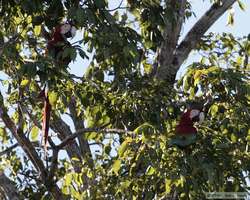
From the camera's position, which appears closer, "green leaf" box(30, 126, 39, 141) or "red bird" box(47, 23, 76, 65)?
"red bird" box(47, 23, 76, 65)

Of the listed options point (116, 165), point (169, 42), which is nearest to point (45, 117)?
point (116, 165)

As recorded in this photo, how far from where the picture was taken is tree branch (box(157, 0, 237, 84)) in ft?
18.6

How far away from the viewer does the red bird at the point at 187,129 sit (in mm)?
3990

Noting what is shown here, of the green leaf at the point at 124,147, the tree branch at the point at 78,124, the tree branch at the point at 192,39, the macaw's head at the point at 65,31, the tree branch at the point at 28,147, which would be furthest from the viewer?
the tree branch at the point at 78,124

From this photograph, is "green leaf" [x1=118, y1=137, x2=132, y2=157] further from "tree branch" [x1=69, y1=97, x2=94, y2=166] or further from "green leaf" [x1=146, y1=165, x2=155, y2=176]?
"tree branch" [x1=69, y1=97, x2=94, y2=166]

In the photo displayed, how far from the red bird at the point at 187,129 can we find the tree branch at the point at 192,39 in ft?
3.92

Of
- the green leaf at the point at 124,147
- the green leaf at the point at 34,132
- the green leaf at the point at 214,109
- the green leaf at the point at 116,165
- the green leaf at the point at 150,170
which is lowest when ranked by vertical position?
the green leaf at the point at 150,170

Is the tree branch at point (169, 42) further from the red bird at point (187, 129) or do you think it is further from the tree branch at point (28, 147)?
the red bird at point (187, 129)

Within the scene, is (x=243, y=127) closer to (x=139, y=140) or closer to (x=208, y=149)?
(x=208, y=149)

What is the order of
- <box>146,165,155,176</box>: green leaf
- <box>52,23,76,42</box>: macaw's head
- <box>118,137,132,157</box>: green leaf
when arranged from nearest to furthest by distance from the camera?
<box>146,165,155,176</box>: green leaf < <box>118,137,132,157</box>: green leaf < <box>52,23,76,42</box>: macaw's head

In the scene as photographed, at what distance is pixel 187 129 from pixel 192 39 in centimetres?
186

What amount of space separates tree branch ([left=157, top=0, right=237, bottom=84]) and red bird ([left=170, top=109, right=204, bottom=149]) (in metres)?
1.20

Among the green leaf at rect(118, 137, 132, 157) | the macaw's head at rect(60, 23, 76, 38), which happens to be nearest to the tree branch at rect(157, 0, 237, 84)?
the macaw's head at rect(60, 23, 76, 38)

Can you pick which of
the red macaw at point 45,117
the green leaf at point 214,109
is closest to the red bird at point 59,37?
the red macaw at point 45,117
